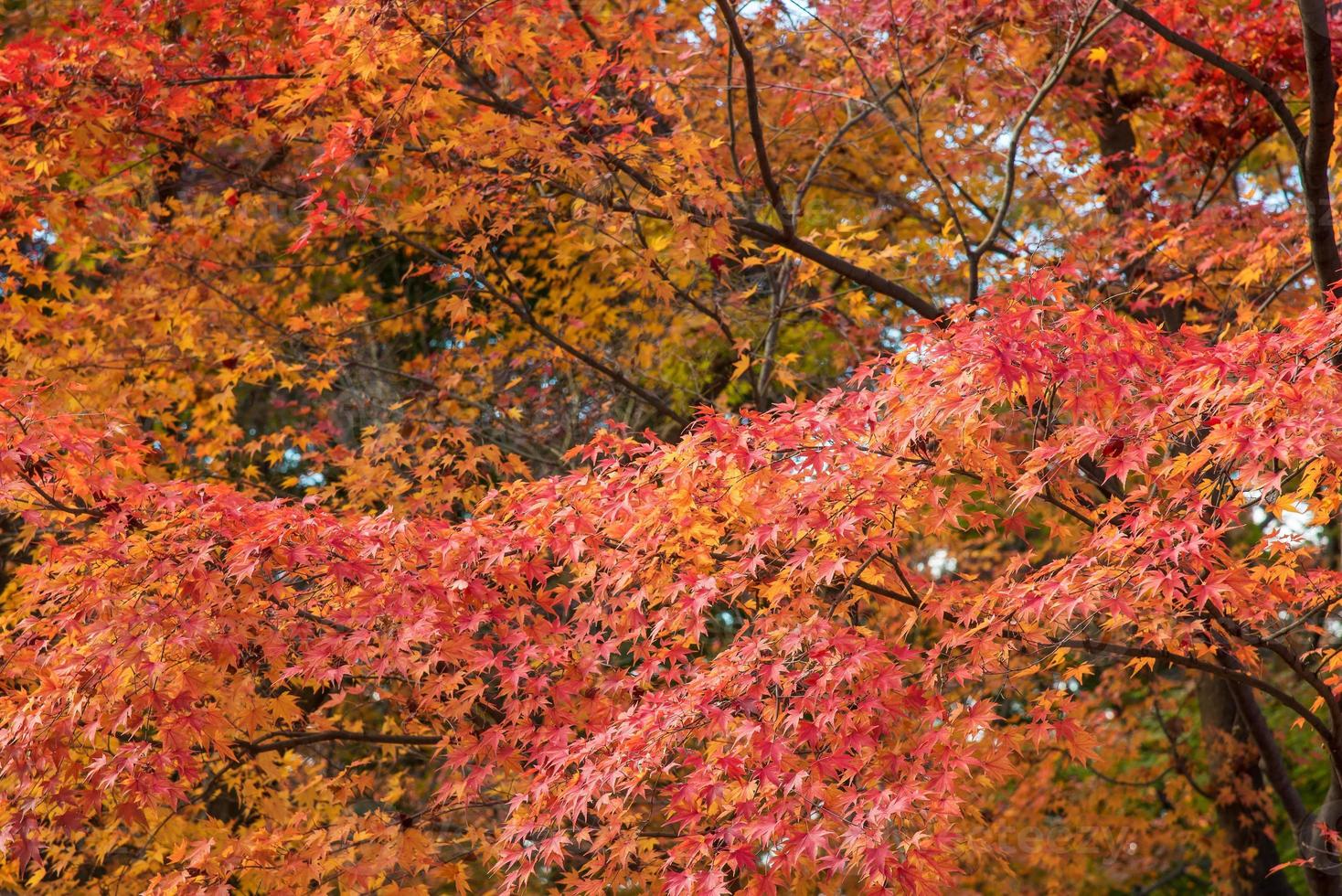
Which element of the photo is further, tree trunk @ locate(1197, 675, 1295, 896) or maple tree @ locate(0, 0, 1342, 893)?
tree trunk @ locate(1197, 675, 1295, 896)

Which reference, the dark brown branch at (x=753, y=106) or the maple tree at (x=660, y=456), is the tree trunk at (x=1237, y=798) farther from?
the dark brown branch at (x=753, y=106)

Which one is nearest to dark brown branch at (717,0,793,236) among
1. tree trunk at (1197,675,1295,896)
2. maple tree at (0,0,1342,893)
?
maple tree at (0,0,1342,893)

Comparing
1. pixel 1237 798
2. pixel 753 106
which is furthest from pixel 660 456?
pixel 1237 798

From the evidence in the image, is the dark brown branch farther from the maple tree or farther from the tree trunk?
the tree trunk

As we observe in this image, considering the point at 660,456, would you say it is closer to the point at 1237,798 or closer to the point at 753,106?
the point at 753,106

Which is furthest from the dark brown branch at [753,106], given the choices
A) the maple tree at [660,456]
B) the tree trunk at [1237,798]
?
the tree trunk at [1237,798]

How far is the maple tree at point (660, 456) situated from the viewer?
146 inches

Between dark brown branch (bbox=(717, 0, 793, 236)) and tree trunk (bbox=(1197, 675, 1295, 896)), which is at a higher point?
dark brown branch (bbox=(717, 0, 793, 236))

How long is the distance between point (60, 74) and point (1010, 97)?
5.35 metres

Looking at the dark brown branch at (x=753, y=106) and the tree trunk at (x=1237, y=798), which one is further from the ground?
the dark brown branch at (x=753, y=106)

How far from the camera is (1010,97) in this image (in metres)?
7.71

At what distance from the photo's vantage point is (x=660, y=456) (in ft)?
14.0

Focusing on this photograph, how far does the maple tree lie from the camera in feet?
12.2

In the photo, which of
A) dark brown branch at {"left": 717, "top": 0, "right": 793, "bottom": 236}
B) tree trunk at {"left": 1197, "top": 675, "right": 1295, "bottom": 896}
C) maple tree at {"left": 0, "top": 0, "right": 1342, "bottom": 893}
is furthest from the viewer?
tree trunk at {"left": 1197, "top": 675, "right": 1295, "bottom": 896}
